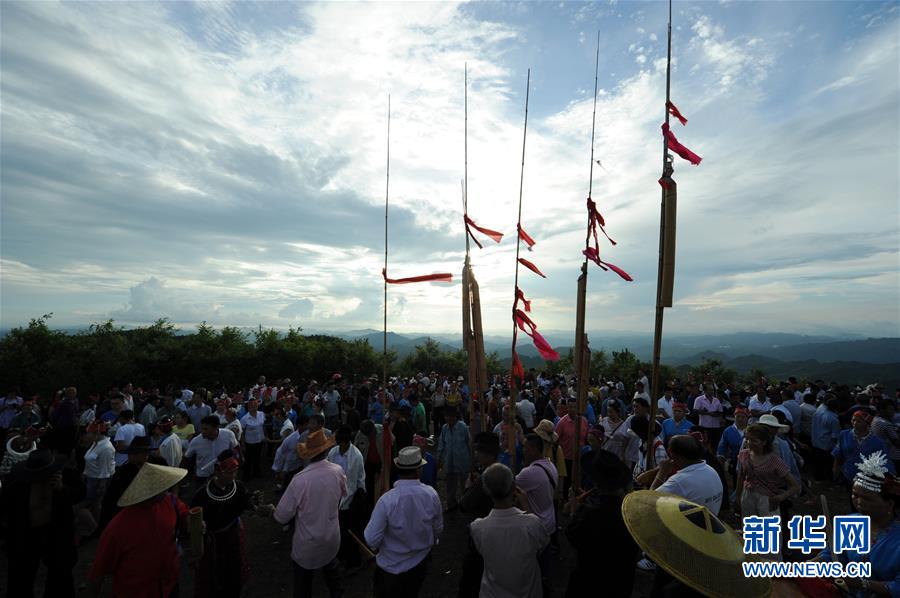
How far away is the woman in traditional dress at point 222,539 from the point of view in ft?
13.7

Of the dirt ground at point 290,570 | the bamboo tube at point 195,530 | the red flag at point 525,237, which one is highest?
the red flag at point 525,237

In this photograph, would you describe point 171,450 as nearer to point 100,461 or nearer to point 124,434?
point 100,461

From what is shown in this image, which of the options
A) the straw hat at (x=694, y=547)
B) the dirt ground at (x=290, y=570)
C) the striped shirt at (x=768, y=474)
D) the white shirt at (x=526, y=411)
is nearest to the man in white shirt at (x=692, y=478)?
the straw hat at (x=694, y=547)

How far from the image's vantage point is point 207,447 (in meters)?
6.96

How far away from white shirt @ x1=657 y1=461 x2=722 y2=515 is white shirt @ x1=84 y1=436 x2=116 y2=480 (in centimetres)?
877

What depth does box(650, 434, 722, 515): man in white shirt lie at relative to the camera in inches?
148

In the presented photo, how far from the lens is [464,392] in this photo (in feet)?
55.1

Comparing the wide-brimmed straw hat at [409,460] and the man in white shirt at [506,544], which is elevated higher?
the wide-brimmed straw hat at [409,460]

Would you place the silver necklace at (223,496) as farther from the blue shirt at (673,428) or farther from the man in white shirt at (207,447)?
the blue shirt at (673,428)

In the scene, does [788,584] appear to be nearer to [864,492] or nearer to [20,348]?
[864,492]

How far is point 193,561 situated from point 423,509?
2.50 metres

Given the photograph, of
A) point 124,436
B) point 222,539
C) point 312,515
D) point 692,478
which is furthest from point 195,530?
point 124,436

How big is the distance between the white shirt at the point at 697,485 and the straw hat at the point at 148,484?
4.58 m

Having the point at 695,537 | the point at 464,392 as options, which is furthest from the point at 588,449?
the point at 464,392
